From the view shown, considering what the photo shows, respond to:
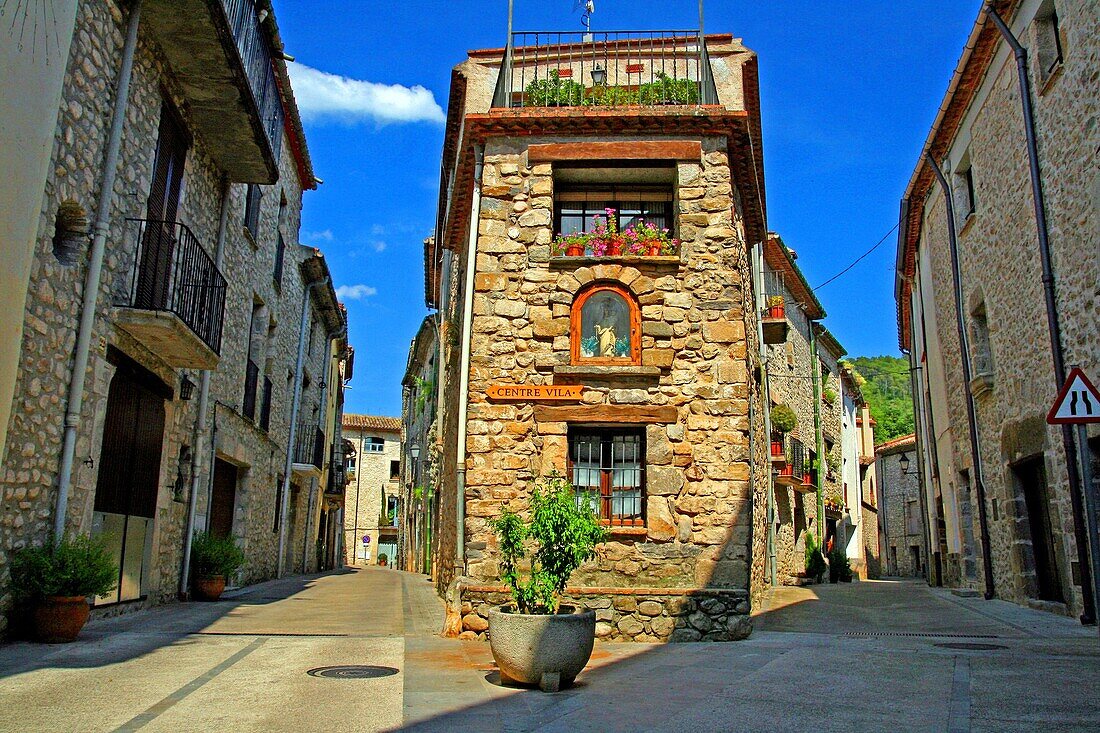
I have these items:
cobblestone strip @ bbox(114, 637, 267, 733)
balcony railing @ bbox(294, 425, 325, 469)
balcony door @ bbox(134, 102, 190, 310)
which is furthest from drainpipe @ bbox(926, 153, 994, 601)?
balcony railing @ bbox(294, 425, 325, 469)

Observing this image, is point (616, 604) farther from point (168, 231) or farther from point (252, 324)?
point (252, 324)

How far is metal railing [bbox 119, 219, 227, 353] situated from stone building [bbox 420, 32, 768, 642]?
3.29 m

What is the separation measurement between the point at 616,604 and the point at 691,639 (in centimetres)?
88

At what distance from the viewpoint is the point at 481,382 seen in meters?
9.59

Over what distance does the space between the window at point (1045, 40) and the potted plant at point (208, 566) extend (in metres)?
12.6

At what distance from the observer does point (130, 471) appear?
9.45 m

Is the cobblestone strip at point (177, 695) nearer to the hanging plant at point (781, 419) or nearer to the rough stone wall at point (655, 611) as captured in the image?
the rough stone wall at point (655, 611)

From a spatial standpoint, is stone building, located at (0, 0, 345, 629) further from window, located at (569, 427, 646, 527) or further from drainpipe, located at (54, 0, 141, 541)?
window, located at (569, 427, 646, 527)

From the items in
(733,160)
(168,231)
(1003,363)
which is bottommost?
(1003,363)

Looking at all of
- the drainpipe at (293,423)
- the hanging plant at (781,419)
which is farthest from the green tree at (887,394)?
the drainpipe at (293,423)

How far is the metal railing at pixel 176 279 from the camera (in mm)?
8891

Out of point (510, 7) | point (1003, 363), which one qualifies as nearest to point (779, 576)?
point (1003, 363)

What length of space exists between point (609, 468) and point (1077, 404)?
490 cm

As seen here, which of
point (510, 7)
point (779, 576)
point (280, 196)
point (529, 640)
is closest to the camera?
point (529, 640)
